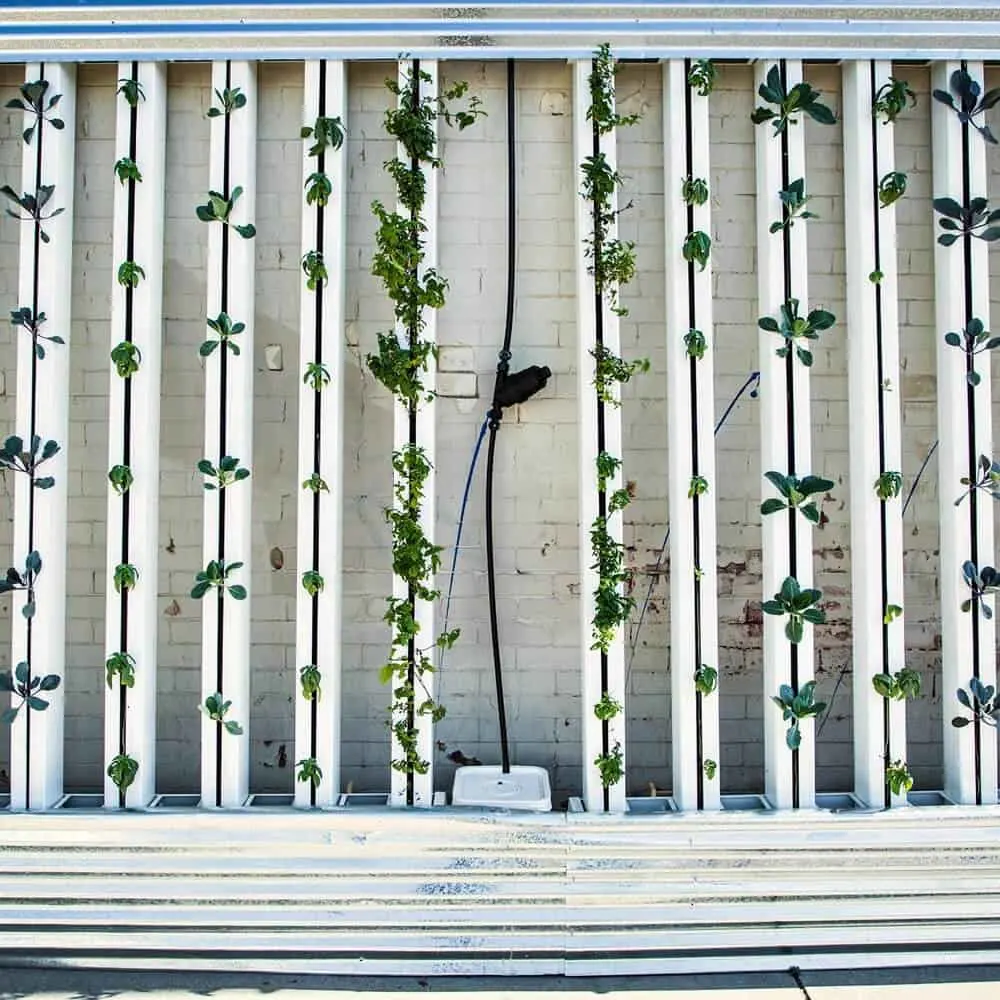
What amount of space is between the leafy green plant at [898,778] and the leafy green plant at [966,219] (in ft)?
5.60

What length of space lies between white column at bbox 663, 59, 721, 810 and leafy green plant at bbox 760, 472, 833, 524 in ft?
0.61

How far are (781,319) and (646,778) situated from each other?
165 cm

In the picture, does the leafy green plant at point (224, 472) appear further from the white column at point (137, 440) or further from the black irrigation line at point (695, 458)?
the black irrigation line at point (695, 458)

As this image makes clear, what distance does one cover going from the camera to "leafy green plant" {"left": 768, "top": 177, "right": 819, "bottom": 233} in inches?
112

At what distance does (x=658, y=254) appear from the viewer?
10.3 ft

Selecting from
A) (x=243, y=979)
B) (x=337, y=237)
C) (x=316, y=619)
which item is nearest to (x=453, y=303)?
(x=337, y=237)

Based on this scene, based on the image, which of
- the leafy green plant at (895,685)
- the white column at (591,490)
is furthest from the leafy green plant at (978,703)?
the white column at (591,490)

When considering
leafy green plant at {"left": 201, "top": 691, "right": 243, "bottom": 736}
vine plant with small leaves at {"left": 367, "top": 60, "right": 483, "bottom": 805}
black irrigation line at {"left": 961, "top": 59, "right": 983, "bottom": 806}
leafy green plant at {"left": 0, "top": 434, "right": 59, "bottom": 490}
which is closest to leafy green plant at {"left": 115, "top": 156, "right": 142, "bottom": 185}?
vine plant with small leaves at {"left": 367, "top": 60, "right": 483, "bottom": 805}

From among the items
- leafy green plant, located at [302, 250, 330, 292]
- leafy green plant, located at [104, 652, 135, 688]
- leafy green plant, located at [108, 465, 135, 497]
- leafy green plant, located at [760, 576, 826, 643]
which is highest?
leafy green plant, located at [302, 250, 330, 292]

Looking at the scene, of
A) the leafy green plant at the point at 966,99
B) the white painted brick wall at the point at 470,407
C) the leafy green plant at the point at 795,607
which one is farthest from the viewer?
the white painted brick wall at the point at 470,407

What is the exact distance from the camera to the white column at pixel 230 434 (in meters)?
2.87

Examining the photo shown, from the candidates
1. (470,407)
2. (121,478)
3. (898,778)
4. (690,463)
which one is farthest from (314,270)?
(898,778)

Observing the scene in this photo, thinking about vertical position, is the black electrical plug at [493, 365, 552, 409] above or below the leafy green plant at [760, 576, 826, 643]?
above

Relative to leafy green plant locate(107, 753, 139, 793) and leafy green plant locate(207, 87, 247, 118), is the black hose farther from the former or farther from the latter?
leafy green plant locate(107, 753, 139, 793)
